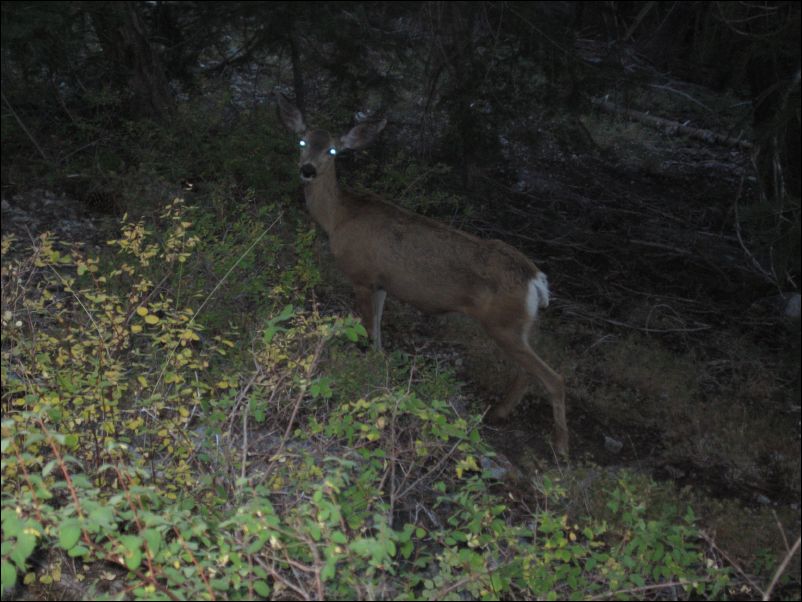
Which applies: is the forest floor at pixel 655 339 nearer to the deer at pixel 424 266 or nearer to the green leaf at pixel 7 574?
the deer at pixel 424 266

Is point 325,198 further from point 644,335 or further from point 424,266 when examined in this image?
point 644,335

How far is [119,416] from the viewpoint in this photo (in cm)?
497

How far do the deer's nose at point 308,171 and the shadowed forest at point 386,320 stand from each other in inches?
0.7

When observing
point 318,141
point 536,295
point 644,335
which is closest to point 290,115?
point 318,141

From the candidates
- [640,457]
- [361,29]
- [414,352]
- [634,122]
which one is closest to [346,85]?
[361,29]

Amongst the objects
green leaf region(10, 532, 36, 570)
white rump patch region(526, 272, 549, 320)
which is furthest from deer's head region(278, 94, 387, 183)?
green leaf region(10, 532, 36, 570)

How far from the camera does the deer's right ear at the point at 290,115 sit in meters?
7.38

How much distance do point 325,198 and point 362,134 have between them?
0.57 metres

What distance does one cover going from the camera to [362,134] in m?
7.34

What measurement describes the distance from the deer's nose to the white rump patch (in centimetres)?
186

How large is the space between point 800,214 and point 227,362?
4.07 meters

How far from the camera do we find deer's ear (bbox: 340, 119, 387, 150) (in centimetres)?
727

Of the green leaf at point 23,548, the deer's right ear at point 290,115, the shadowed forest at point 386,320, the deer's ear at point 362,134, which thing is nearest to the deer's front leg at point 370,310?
the shadowed forest at point 386,320

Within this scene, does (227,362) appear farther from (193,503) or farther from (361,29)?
(361,29)
